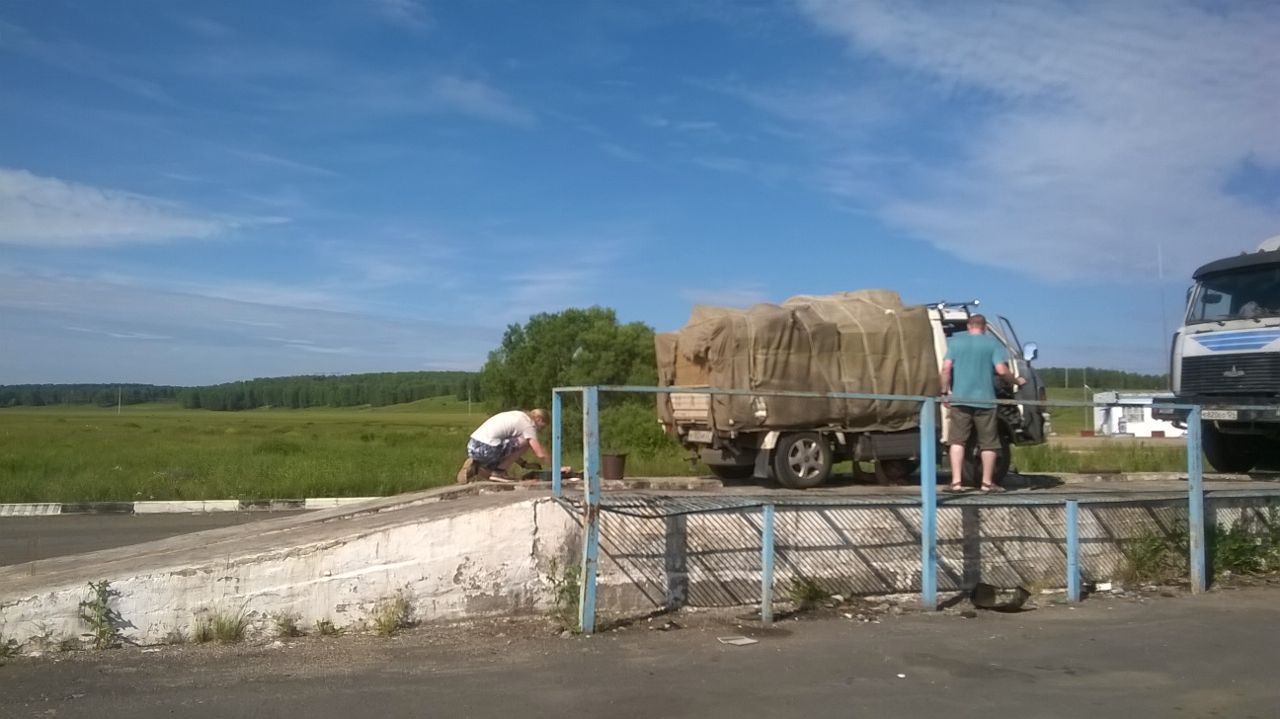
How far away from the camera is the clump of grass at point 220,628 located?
670 centimetres

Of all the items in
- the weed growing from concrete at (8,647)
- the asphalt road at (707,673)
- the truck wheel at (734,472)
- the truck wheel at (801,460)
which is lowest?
the asphalt road at (707,673)

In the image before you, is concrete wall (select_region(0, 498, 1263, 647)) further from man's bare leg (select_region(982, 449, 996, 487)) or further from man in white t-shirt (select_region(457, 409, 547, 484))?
man in white t-shirt (select_region(457, 409, 547, 484))

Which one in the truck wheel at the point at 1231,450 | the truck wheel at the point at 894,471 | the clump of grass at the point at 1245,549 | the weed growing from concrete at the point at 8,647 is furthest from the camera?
the truck wheel at the point at 1231,450

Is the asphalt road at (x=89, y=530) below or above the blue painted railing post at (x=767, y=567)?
below

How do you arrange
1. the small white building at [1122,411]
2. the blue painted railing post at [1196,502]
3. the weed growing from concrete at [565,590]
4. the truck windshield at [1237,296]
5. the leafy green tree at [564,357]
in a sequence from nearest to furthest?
1. the weed growing from concrete at [565,590]
2. the blue painted railing post at [1196,502]
3. the small white building at [1122,411]
4. the truck windshield at [1237,296]
5. the leafy green tree at [564,357]

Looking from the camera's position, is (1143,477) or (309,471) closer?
(1143,477)

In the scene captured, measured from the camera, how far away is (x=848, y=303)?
11.4 metres

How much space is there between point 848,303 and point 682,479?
274 cm

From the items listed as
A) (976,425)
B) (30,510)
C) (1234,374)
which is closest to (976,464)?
(976,425)

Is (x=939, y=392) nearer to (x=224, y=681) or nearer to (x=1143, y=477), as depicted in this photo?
(x=1143, y=477)

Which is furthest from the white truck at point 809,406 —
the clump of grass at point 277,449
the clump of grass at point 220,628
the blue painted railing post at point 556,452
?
the clump of grass at point 277,449

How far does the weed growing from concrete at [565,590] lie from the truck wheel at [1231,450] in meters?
10.2

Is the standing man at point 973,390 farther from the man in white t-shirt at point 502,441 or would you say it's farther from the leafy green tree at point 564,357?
the leafy green tree at point 564,357

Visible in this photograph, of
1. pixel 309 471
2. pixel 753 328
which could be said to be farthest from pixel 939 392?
pixel 309 471
